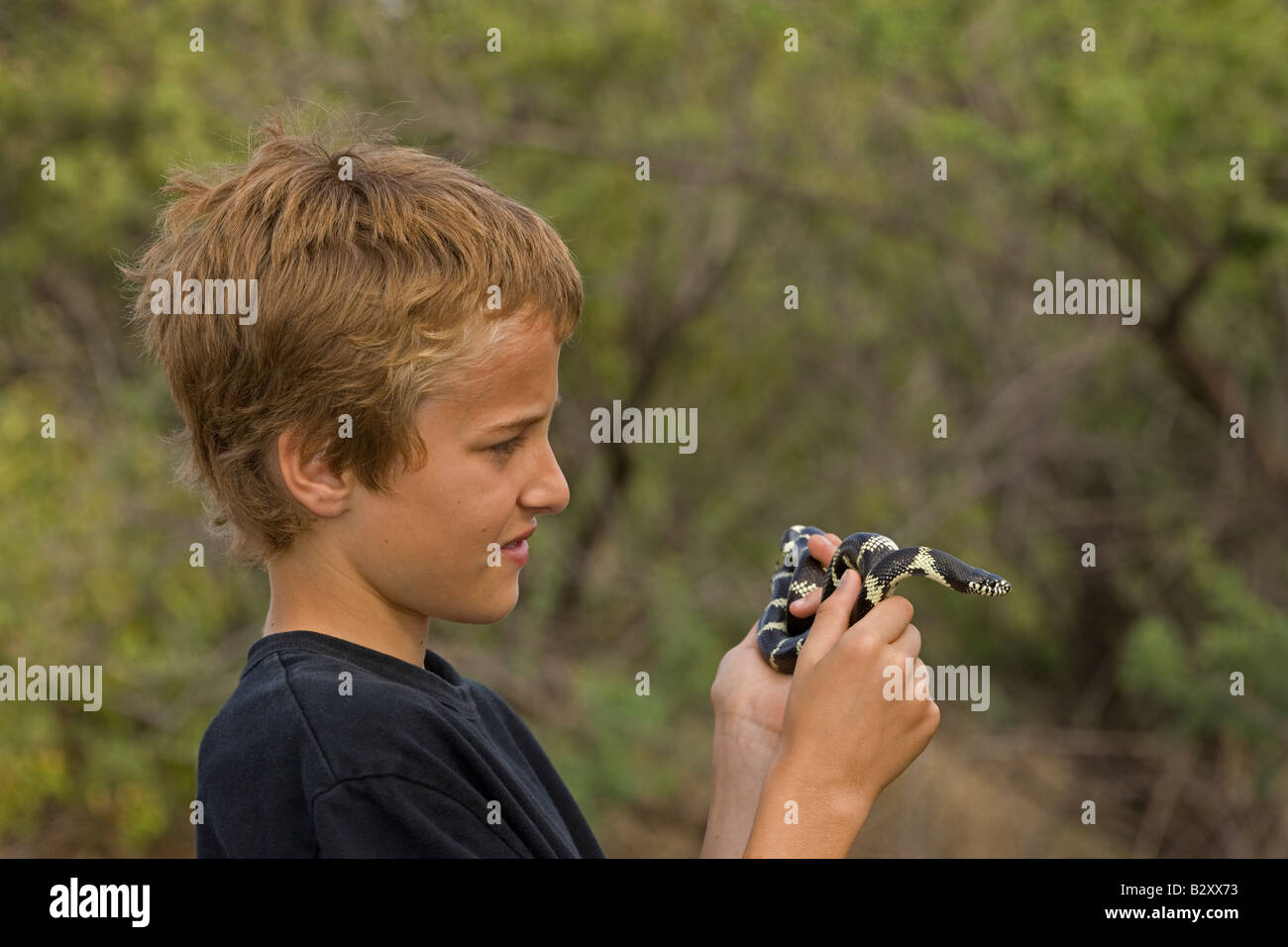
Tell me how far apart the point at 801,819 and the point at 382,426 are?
0.93 meters

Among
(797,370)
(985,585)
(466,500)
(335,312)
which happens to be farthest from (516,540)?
(797,370)

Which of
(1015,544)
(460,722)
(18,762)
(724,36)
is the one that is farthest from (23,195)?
(460,722)

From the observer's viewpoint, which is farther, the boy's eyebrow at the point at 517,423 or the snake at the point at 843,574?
the snake at the point at 843,574

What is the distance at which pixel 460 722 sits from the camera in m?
2.13

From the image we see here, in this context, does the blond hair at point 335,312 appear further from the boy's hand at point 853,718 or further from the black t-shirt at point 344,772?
→ the boy's hand at point 853,718

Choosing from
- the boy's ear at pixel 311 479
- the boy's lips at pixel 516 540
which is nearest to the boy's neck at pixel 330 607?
the boy's ear at pixel 311 479

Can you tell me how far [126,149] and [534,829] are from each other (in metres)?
10.3

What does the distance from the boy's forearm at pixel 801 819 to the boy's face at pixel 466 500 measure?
557 mm

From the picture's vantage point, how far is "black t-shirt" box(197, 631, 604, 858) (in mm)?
1824

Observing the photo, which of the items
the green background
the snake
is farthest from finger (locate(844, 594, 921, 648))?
the green background

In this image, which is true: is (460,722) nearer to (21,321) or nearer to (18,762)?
(18,762)

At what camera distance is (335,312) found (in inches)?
83.5

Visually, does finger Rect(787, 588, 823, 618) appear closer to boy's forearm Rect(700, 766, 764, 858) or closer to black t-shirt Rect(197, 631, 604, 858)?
boy's forearm Rect(700, 766, 764, 858)

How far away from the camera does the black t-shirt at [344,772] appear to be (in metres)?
1.82
